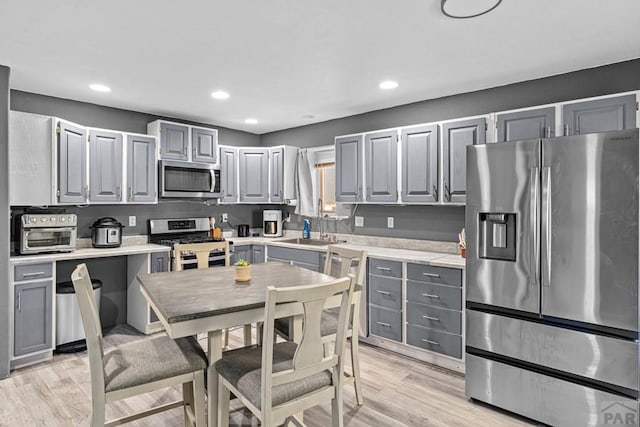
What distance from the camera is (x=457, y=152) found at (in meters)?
3.37

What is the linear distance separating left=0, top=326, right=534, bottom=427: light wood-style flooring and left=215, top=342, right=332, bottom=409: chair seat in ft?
2.16

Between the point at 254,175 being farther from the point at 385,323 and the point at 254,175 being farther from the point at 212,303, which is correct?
the point at 212,303

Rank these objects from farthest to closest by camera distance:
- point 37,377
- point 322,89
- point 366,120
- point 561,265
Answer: point 366,120, point 322,89, point 37,377, point 561,265

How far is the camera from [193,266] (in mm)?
4262

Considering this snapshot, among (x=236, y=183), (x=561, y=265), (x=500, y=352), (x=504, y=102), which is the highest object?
(x=504, y=102)

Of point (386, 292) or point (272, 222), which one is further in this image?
point (272, 222)

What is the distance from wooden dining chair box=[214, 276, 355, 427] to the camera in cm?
161

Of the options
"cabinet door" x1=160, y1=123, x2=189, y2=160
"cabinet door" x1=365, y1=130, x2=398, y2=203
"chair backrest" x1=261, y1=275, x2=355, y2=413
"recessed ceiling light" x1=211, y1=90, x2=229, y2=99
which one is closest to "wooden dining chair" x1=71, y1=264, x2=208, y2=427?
"chair backrest" x1=261, y1=275, x2=355, y2=413

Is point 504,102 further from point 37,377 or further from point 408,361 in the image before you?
point 37,377

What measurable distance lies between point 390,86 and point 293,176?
81.3 inches

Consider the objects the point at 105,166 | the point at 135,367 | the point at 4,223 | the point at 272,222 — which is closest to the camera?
the point at 135,367

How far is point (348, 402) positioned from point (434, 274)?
1.25 meters

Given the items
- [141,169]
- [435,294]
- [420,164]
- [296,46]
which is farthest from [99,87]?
[435,294]

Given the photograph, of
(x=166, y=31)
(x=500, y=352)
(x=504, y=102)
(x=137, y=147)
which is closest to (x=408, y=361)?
(x=500, y=352)
